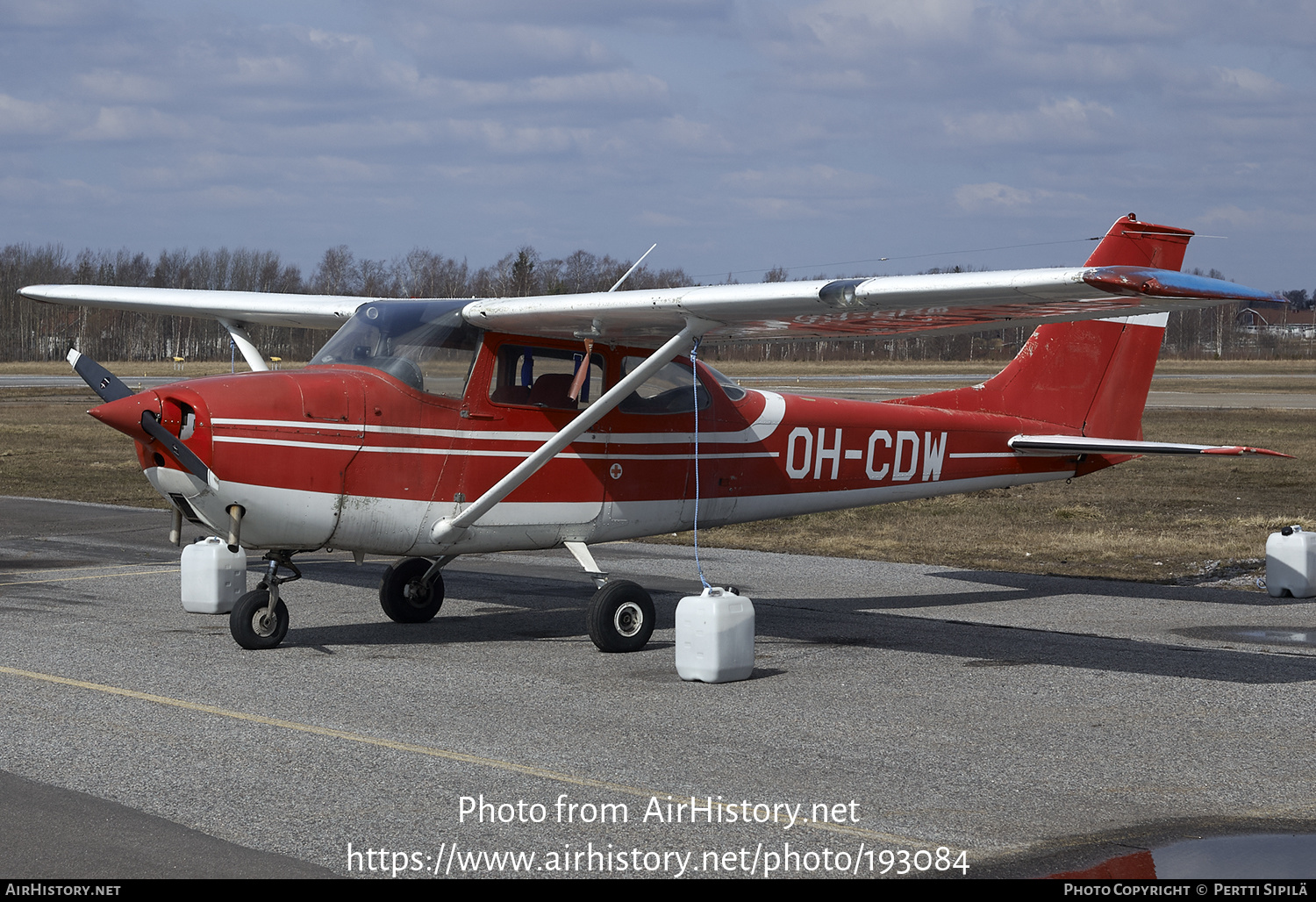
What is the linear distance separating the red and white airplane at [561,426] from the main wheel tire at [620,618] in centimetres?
1

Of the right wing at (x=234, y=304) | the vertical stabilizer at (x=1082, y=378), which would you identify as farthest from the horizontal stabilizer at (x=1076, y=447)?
the right wing at (x=234, y=304)

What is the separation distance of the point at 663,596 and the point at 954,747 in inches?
217

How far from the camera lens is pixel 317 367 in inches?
353

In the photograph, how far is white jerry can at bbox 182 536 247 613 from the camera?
1026 cm

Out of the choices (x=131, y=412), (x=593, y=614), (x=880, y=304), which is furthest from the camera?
(x=593, y=614)

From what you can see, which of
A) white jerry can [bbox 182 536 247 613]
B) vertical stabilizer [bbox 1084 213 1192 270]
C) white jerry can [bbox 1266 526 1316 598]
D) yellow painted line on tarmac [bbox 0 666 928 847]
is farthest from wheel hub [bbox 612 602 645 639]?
white jerry can [bbox 1266 526 1316 598]

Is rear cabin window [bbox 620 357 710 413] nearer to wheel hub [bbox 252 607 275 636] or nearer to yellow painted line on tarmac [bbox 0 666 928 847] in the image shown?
wheel hub [bbox 252 607 275 636]

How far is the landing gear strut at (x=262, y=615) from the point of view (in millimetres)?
8836

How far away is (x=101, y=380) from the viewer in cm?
846

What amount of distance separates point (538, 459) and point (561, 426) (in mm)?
593

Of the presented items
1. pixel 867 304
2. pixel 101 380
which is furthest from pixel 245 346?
pixel 867 304

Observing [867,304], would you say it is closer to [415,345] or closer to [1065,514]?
[415,345]
